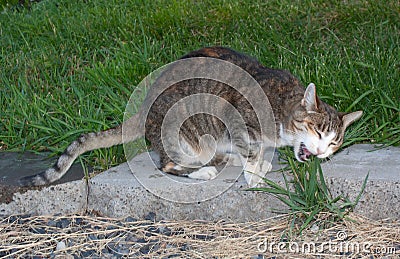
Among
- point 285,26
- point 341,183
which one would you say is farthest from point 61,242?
point 285,26

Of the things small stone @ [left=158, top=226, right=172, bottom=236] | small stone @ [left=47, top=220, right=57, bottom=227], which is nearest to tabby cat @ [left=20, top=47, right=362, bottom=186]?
small stone @ [left=47, top=220, right=57, bottom=227]

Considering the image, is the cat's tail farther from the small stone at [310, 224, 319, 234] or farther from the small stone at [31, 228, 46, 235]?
the small stone at [310, 224, 319, 234]

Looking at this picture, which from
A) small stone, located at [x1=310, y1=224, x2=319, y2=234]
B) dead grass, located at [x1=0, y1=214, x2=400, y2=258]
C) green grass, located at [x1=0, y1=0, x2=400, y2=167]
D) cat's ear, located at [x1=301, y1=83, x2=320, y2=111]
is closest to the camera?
dead grass, located at [x1=0, y1=214, x2=400, y2=258]

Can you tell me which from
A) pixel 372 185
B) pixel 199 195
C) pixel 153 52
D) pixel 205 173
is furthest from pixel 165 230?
pixel 153 52

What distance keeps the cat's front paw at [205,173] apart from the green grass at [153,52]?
1.88 ft

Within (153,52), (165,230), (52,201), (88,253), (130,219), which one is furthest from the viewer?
(153,52)

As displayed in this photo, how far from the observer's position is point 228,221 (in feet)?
11.1

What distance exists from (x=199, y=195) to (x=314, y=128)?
2.33 feet

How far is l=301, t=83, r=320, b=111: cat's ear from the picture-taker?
3.39 metres

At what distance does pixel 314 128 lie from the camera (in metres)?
3.43

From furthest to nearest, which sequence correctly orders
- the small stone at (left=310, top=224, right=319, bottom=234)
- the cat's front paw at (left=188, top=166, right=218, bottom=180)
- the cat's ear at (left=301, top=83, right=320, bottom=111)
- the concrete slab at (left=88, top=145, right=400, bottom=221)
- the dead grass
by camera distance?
the cat's front paw at (left=188, top=166, right=218, bottom=180)
the cat's ear at (left=301, top=83, right=320, bottom=111)
the concrete slab at (left=88, top=145, right=400, bottom=221)
the small stone at (left=310, top=224, right=319, bottom=234)
the dead grass

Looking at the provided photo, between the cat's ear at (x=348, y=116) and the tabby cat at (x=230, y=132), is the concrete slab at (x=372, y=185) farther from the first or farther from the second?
the cat's ear at (x=348, y=116)

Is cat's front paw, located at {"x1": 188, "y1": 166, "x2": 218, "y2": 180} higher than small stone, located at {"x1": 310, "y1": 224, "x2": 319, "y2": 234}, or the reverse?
cat's front paw, located at {"x1": 188, "y1": 166, "x2": 218, "y2": 180}

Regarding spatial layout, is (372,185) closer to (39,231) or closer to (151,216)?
(151,216)
